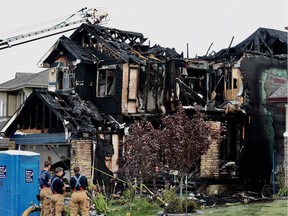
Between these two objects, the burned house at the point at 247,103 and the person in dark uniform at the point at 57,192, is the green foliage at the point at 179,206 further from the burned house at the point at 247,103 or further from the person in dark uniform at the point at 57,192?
the burned house at the point at 247,103

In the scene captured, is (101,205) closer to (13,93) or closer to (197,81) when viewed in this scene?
(197,81)

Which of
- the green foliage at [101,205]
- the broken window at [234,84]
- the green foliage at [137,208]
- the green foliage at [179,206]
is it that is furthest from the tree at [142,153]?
the broken window at [234,84]

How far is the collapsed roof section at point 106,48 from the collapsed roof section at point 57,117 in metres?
2.31

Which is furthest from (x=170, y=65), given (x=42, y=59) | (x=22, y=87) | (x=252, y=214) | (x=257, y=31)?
(x=22, y=87)

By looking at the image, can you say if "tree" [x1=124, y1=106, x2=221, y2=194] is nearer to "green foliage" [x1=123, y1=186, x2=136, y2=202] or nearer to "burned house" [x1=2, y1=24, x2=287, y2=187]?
"green foliage" [x1=123, y1=186, x2=136, y2=202]

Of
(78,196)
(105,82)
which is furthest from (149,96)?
(78,196)

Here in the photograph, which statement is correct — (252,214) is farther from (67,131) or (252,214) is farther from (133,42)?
(133,42)

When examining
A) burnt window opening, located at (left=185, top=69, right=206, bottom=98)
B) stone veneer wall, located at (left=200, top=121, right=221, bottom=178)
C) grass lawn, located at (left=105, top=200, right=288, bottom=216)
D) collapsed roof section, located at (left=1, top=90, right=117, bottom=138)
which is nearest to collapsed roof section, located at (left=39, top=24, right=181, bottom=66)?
burnt window opening, located at (left=185, top=69, right=206, bottom=98)

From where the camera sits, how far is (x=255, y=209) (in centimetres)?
1809

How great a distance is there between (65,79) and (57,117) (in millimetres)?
4385

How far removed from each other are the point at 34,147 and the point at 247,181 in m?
10.6

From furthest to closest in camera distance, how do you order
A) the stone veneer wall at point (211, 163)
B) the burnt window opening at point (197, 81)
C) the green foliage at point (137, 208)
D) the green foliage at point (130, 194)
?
the burnt window opening at point (197, 81), the stone veneer wall at point (211, 163), the green foliage at point (130, 194), the green foliage at point (137, 208)

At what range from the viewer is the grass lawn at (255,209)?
17225 millimetres

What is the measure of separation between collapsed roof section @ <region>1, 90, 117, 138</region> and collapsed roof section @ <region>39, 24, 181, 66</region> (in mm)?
2307
